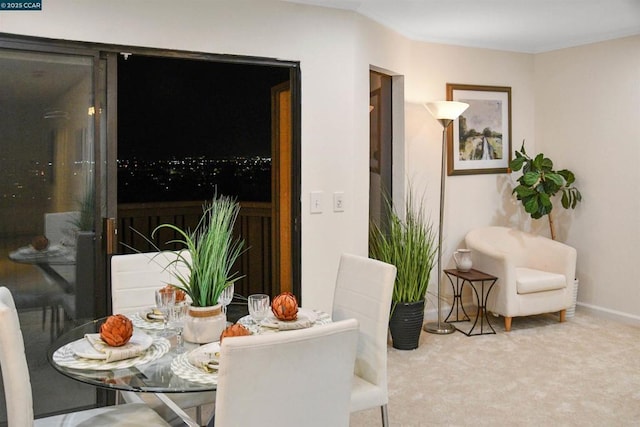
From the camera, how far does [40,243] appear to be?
329 cm

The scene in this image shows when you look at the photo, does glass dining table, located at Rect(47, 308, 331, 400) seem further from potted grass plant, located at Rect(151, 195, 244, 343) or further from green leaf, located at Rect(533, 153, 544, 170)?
green leaf, located at Rect(533, 153, 544, 170)

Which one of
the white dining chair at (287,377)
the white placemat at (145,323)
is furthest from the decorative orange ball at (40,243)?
the white dining chair at (287,377)

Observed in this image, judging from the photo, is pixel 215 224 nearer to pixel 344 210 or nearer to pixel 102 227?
pixel 102 227

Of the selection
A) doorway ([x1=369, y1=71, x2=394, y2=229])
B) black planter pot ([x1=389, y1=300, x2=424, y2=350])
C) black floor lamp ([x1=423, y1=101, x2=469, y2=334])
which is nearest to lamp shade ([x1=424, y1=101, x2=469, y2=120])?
black floor lamp ([x1=423, y1=101, x2=469, y2=334])

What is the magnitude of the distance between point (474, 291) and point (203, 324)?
11.8ft

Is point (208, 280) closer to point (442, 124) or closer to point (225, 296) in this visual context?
point (225, 296)

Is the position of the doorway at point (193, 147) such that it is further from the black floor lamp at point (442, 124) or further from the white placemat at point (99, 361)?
the white placemat at point (99, 361)

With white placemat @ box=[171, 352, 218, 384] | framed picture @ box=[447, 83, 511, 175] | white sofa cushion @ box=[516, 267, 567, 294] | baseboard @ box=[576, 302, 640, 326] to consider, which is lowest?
baseboard @ box=[576, 302, 640, 326]

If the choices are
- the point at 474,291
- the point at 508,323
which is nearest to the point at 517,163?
the point at 474,291

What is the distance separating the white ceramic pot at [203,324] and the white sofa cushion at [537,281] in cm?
334

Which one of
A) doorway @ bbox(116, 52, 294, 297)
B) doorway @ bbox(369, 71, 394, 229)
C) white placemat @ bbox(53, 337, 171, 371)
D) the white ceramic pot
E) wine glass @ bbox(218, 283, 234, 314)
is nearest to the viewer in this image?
white placemat @ bbox(53, 337, 171, 371)

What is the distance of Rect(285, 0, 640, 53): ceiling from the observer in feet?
13.8

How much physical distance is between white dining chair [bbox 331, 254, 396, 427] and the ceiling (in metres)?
2.08

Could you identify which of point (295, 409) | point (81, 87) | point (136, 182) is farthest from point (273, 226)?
point (295, 409)
